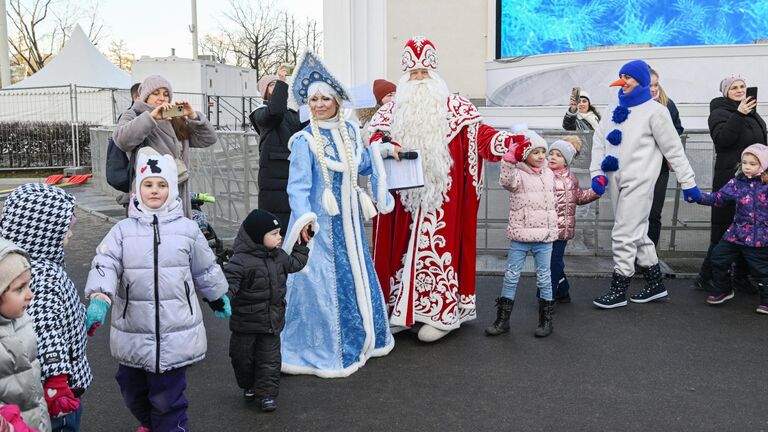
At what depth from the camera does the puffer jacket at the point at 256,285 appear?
13.2ft

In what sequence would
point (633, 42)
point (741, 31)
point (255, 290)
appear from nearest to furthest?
point (255, 290), point (741, 31), point (633, 42)

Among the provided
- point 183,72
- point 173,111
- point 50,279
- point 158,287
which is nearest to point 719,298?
point 173,111

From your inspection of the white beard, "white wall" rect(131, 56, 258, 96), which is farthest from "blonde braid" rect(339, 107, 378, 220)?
"white wall" rect(131, 56, 258, 96)

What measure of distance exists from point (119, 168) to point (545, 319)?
3211 mm

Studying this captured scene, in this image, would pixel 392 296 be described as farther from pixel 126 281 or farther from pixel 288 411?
pixel 126 281

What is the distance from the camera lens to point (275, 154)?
602 centimetres

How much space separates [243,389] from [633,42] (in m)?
13.3

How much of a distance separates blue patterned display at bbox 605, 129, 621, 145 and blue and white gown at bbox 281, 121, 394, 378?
2.29 meters

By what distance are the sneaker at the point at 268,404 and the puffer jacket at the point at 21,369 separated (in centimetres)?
153

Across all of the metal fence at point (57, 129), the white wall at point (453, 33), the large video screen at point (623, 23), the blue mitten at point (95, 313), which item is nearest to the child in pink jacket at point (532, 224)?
the blue mitten at point (95, 313)

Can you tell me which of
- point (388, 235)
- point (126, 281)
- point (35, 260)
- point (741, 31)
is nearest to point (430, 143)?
point (388, 235)

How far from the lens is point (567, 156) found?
19.9ft

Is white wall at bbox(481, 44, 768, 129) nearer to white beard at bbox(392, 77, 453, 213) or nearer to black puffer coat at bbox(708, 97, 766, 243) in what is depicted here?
black puffer coat at bbox(708, 97, 766, 243)

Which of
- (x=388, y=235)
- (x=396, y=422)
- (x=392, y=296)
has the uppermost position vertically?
(x=388, y=235)
